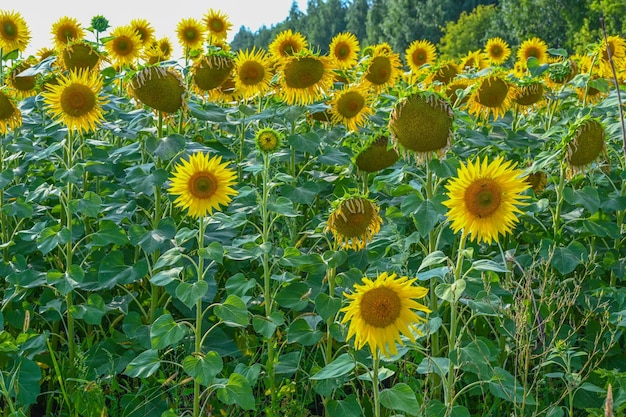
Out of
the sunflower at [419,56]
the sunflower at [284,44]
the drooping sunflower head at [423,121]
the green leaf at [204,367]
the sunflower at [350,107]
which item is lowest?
the green leaf at [204,367]

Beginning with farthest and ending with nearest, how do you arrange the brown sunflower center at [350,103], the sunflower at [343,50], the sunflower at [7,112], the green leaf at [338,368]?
the sunflower at [343,50] → the brown sunflower center at [350,103] → the sunflower at [7,112] → the green leaf at [338,368]

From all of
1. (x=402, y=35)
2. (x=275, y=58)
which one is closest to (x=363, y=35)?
(x=402, y=35)

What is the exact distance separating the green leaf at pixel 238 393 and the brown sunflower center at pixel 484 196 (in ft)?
3.33

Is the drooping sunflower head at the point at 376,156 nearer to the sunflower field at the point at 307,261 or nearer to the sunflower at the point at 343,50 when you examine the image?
the sunflower field at the point at 307,261

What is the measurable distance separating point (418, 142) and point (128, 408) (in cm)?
164

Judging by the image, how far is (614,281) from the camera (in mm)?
3859

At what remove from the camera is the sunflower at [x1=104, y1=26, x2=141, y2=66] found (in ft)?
18.8

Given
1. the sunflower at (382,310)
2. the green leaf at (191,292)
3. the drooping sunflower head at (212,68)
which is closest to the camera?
the sunflower at (382,310)

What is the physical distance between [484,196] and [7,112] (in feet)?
8.41

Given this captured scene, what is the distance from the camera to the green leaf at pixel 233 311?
2.80m

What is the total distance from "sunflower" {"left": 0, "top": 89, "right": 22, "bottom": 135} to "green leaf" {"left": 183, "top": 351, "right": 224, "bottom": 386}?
188cm

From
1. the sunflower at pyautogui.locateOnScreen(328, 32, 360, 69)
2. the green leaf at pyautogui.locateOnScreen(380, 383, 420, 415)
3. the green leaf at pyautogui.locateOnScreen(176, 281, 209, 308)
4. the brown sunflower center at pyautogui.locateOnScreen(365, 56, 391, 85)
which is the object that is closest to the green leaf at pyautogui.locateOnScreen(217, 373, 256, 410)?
the green leaf at pyautogui.locateOnScreen(176, 281, 209, 308)

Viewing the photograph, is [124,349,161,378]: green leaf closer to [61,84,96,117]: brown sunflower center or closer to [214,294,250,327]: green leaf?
[214,294,250,327]: green leaf

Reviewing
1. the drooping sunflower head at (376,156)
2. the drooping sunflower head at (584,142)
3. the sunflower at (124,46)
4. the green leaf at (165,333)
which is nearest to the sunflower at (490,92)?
the drooping sunflower head at (376,156)
